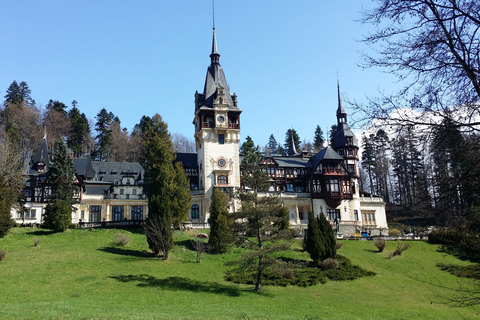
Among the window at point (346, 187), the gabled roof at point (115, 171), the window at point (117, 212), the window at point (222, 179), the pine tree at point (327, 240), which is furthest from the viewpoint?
the gabled roof at point (115, 171)

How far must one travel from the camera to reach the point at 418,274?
37.7 m

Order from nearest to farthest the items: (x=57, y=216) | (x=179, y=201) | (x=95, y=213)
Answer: (x=57, y=216) → (x=179, y=201) → (x=95, y=213)

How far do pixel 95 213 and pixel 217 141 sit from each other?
20919mm

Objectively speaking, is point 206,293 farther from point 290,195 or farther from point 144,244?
point 290,195

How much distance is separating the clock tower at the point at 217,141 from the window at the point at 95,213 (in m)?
15.4

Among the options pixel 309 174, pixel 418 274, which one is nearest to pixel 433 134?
pixel 418 274

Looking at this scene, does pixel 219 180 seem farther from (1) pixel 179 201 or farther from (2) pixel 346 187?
(2) pixel 346 187

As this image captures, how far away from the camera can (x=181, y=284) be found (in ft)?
96.2

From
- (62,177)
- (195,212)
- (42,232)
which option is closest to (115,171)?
(195,212)

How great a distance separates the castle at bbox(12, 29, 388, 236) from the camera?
58.6 m

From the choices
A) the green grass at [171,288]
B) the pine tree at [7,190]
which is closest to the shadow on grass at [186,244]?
the green grass at [171,288]

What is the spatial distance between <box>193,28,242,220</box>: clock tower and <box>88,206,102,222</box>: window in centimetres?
1543

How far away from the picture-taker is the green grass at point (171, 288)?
21156mm

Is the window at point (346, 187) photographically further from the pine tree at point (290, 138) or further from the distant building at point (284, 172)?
the pine tree at point (290, 138)
